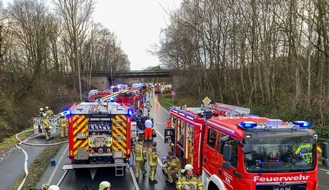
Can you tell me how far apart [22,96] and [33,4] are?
14788mm

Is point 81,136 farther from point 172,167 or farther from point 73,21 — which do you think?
point 73,21

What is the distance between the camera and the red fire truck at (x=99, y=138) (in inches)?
360

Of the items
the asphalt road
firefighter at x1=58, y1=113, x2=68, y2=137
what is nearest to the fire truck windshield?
the asphalt road

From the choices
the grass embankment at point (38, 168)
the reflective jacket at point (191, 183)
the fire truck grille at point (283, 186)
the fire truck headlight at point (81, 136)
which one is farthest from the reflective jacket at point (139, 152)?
the fire truck grille at point (283, 186)

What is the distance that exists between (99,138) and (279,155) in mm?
5961

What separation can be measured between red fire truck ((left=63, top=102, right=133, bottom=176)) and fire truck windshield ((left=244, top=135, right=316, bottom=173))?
5.12 metres

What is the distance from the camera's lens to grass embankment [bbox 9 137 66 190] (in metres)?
8.86

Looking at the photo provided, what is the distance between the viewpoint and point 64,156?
1255 centimetres

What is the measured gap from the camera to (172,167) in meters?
8.43

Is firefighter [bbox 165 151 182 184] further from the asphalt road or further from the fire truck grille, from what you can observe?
the fire truck grille

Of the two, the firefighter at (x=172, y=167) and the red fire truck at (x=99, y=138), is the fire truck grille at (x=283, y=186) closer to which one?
the firefighter at (x=172, y=167)

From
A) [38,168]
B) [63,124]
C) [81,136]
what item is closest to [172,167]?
[81,136]

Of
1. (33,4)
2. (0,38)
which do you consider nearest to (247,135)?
(0,38)

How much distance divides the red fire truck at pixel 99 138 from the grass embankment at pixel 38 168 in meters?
1.13
